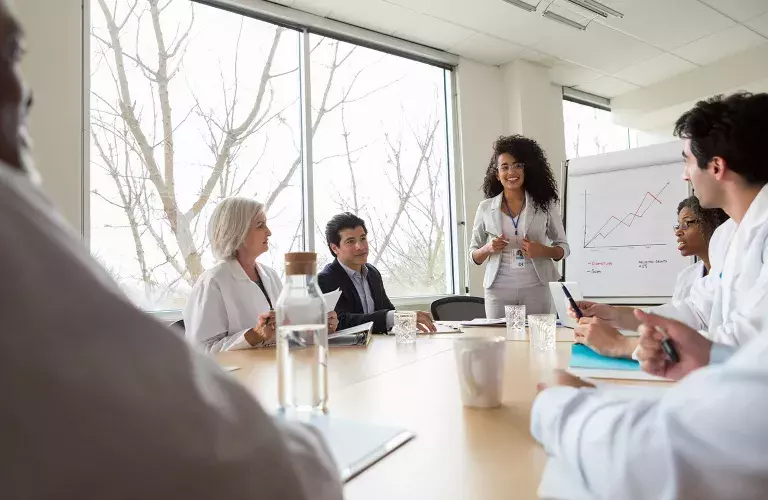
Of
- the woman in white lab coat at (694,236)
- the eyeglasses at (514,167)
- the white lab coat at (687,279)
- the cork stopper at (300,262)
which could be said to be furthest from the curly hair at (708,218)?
the cork stopper at (300,262)

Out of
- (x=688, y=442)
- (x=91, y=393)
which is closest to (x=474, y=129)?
(x=688, y=442)

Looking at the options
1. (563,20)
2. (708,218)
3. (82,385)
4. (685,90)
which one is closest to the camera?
(82,385)

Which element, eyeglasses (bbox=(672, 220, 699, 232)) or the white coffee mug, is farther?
eyeglasses (bbox=(672, 220, 699, 232))

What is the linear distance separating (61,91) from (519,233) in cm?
281

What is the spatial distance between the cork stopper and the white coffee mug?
Result: 0.96 ft

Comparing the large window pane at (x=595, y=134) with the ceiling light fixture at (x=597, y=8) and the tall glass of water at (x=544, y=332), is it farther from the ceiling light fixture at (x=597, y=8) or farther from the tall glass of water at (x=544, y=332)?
the tall glass of water at (x=544, y=332)

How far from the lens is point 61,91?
2875mm

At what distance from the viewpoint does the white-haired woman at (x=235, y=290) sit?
1.90 metres

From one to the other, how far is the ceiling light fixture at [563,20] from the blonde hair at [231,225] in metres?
2.98

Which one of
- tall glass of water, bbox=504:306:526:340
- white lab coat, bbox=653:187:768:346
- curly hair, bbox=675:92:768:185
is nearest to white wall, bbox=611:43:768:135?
white lab coat, bbox=653:187:768:346

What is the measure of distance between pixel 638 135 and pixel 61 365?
680 centimetres

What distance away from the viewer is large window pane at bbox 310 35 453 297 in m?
4.09

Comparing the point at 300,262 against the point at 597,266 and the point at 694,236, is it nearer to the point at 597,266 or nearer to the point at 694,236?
the point at 694,236

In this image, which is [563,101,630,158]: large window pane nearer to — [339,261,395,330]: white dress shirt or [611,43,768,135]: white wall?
[611,43,768,135]: white wall
